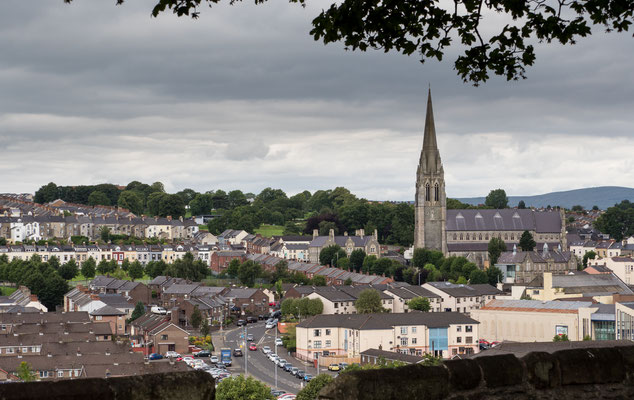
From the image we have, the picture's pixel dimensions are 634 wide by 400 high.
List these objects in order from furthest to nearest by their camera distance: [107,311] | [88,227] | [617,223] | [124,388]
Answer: [617,223]
[88,227]
[107,311]
[124,388]

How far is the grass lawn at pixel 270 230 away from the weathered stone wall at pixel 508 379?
499 ft

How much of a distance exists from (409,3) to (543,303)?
6272 centimetres

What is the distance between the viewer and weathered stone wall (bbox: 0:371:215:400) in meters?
5.27

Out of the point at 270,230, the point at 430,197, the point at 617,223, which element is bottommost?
the point at 270,230

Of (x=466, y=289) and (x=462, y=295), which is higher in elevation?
(x=466, y=289)

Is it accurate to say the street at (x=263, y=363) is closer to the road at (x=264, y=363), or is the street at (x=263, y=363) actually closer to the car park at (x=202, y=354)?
the road at (x=264, y=363)

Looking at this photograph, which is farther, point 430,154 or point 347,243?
point 347,243

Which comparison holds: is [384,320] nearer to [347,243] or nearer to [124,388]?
[347,243]

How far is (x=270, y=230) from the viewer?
166375mm

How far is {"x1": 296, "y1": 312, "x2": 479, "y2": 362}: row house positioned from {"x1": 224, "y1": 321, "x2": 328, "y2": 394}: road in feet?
7.59

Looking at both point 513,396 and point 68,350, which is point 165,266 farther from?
point 513,396

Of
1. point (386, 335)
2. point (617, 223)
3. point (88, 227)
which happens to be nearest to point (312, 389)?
point (386, 335)

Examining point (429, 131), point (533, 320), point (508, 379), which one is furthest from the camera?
point (429, 131)

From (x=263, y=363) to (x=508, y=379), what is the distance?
50601mm
